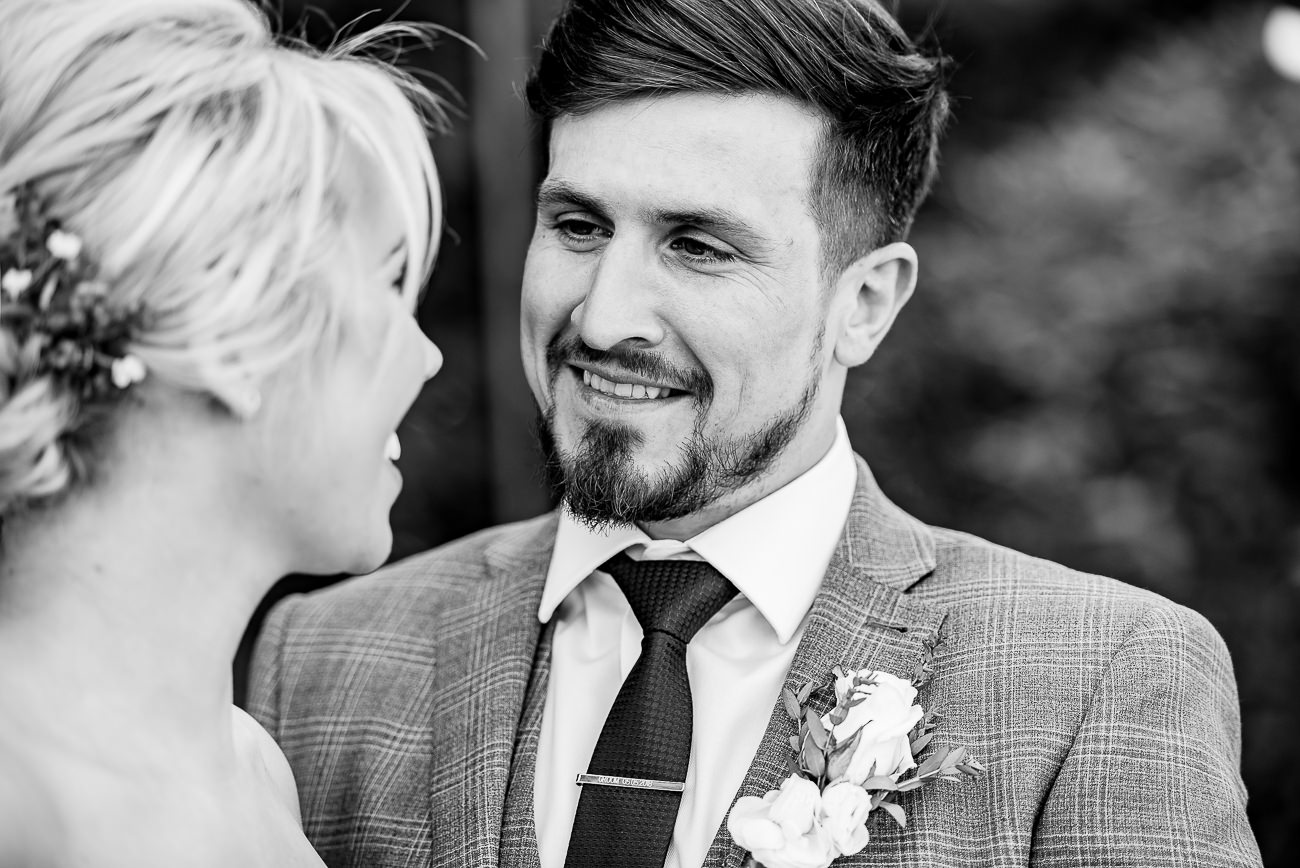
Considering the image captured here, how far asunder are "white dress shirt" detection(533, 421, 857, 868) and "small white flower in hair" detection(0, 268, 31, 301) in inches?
47.9

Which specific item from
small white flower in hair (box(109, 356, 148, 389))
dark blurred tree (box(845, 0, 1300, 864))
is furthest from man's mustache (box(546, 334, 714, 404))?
dark blurred tree (box(845, 0, 1300, 864))

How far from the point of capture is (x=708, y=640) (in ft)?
8.16

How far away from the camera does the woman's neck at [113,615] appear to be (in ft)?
Answer: 5.65

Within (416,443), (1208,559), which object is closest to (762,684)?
(1208,559)

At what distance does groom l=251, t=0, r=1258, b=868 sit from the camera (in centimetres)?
225

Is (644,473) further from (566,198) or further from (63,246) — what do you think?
(63,246)

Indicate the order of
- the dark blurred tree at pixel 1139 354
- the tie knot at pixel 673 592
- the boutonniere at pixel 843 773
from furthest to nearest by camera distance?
the dark blurred tree at pixel 1139 354 → the tie knot at pixel 673 592 → the boutonniere at pixel 843 773

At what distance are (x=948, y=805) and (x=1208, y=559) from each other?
2.58 m

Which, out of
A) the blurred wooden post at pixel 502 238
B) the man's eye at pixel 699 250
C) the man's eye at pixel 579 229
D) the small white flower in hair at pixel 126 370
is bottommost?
the blurred wooden post at pixel 502 238

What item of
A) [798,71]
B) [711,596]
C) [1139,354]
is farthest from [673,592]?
[1139,354]

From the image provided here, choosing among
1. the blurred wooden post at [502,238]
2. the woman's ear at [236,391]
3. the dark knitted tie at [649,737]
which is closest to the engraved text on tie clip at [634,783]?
the dark knitted tie at [649,737]

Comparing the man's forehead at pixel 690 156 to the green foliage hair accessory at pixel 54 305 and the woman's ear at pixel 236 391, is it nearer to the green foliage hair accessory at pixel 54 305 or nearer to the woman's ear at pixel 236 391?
the woman's ear at pixel 236 391

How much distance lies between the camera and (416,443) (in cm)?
556

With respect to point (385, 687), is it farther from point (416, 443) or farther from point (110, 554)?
point (416, 443)
